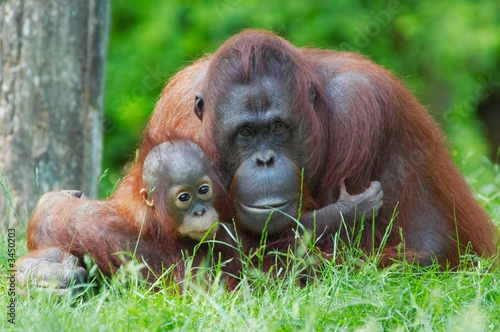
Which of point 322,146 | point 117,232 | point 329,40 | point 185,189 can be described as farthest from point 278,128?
point 329,40

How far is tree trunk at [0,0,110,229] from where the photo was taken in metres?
4.84

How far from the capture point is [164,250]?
3.67 meters

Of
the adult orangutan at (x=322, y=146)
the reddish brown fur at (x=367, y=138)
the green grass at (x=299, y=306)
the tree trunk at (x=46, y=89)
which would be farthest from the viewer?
the tree trunk at (x=46, y=89)

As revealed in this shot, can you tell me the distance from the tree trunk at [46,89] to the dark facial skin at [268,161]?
162 centimetres

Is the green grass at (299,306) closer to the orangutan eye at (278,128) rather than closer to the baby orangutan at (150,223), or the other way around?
the baby orangutan at (150,223)

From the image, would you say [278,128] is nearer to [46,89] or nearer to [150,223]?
[150,223]

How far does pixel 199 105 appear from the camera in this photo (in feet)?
12.6

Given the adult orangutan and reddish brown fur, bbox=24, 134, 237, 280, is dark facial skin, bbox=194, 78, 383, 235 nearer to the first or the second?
the adult orangutan

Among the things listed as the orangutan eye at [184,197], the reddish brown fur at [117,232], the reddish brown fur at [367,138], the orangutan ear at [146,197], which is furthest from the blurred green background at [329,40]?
the orangutan eye at [184,197]

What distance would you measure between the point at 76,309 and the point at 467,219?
7.74ft

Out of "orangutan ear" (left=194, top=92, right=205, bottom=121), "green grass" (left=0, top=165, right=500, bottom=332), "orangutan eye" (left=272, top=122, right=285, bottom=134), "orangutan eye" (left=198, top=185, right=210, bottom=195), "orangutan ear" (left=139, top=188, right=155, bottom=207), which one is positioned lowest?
"green grass" (left=0, top=165, right=500, bottom=332)

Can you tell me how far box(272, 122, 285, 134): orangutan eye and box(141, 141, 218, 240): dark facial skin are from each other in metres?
0.41

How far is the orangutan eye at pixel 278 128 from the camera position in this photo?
3613mm

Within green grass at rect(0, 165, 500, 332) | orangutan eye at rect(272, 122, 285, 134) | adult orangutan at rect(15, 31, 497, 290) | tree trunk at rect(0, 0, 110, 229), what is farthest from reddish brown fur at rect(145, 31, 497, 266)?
tree trunk at rect(0, 0, 110, 229)
